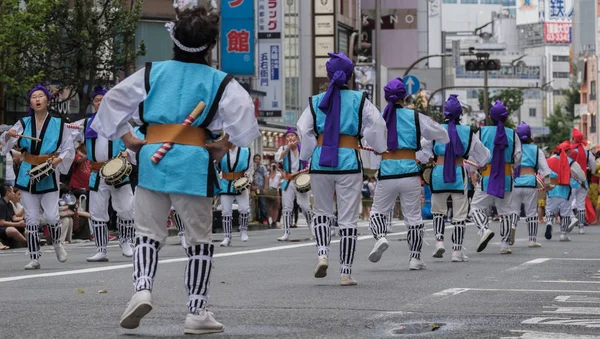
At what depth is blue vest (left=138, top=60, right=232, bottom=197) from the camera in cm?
827

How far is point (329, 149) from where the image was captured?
12.5m

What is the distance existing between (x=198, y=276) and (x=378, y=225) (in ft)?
22.9

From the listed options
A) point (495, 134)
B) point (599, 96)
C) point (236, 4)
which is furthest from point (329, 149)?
point (599, 96)

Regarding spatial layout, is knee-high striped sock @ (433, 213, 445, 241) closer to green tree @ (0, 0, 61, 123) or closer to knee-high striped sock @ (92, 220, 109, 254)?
knee-high striped sock @ (92, 220, 109, 254)

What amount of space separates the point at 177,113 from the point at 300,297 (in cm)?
289

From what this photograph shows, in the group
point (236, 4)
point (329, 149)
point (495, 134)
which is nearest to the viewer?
point (329, 149)

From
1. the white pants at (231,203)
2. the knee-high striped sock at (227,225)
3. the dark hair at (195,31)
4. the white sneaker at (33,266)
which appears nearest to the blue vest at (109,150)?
the white sneaker at (33,266)

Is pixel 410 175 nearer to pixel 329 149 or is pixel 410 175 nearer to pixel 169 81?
pixel 329 149

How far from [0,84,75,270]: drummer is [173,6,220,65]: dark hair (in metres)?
7.06

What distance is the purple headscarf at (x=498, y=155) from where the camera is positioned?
19.1 metres

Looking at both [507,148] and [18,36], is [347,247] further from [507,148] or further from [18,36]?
[18,36]

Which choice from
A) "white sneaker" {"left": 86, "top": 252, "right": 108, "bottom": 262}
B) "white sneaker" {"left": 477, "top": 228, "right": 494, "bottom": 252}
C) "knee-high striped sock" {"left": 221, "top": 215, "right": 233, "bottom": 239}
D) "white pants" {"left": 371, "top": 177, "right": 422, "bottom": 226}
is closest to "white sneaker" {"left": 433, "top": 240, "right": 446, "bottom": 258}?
"white sneaker" {"left": 477, "top": 228, "right": 494, "bottom": 252}

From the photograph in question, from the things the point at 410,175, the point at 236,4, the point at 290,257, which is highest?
the point at 236,4

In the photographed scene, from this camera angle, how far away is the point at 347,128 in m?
A: 12.7
